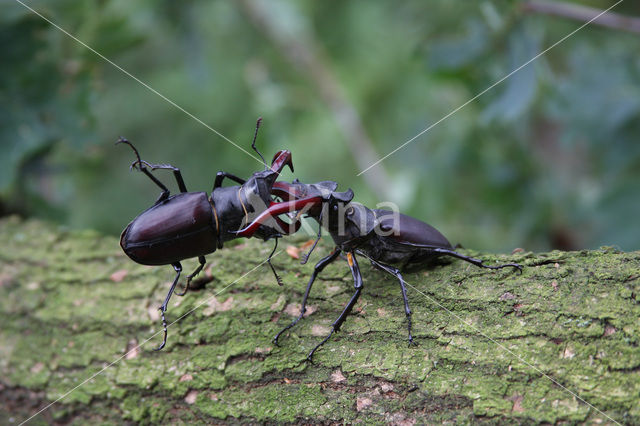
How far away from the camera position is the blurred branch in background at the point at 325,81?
21.8 ft

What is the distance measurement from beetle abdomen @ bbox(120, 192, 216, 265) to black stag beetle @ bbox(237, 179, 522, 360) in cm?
48

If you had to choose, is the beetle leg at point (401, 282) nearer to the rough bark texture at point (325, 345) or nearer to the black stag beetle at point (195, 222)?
the rough bark texture at point (325, 345)

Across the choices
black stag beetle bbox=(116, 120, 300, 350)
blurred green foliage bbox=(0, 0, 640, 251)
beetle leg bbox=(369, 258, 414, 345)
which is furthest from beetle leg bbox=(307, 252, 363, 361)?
blurred green foliage bbox=(0, 0, 640, 251)

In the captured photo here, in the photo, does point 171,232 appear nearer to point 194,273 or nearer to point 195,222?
point 195,222

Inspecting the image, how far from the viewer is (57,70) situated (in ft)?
14.4

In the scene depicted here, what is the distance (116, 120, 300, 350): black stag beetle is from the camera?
2775 mm

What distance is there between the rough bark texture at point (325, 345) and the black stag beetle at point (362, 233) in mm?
128

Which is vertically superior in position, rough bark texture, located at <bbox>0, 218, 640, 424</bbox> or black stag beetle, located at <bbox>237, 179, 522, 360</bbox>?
black stag beetle, located at <bbox>237, 179, 522, 360</bbox>

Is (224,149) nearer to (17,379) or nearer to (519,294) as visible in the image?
(17,379)

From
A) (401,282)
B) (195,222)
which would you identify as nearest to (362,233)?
(401,282)

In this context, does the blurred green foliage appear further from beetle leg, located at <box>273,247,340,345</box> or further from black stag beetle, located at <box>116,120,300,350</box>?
black stag beetle, located at <box>116,120,300,350</box>

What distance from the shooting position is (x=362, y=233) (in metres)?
3.19

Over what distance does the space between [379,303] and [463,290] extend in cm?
51

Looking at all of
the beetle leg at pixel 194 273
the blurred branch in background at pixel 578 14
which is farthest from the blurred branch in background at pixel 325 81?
the beetle leg at pixel 194 273
